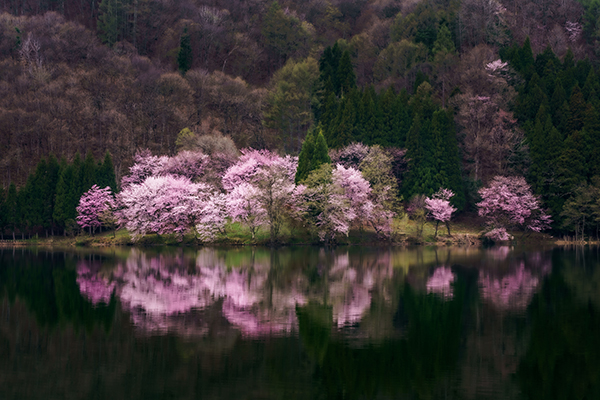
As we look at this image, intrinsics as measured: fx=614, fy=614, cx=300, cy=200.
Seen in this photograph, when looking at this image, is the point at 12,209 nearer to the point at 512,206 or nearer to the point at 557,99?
the point at 512,206

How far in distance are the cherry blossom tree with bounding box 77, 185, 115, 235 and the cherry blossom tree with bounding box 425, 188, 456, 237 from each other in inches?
1502

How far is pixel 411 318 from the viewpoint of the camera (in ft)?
77.7

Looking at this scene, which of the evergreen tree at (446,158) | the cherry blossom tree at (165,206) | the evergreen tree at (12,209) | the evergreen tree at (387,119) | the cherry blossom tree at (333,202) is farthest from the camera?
the evergreen tree at (387,119)

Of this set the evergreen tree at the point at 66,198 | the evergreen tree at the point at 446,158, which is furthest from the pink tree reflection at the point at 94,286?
the evergreen tree at the point at 446,158

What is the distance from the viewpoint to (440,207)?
7212cm

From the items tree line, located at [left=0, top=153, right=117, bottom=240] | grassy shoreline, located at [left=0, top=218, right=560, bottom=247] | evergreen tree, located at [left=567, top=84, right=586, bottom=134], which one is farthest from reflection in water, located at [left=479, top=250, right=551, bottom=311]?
tree line, located at [left=0, top=153, right=117, bottom=240]

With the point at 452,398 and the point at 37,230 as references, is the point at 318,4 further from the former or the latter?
the point at 452,398

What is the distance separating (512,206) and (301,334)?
57145mm

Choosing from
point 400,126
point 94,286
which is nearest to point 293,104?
point 400,126

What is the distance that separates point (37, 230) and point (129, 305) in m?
60.7

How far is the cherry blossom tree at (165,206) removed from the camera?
2726 inches

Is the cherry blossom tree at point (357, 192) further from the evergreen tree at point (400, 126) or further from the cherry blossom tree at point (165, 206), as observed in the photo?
the cherry blossom tree at point (165, 206)

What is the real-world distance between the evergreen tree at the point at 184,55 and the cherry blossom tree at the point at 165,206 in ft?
179

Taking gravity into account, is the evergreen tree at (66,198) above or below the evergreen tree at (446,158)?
below
